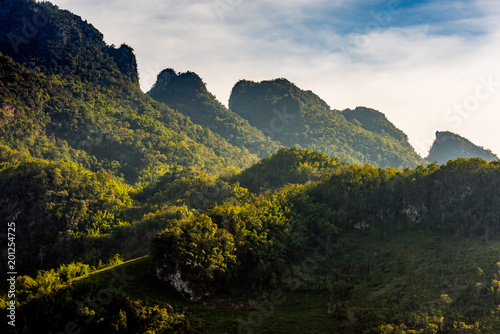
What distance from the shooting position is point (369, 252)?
2916cm

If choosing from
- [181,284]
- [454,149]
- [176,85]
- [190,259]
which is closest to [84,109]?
[176,85]

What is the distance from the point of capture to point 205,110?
10919cm

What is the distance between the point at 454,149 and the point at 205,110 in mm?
76028

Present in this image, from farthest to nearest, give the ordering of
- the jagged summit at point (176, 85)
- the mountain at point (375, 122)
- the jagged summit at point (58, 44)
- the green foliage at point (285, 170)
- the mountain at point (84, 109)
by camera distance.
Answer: the mountain at point (375, 122) < the jagged summit at point (176, 85) < the jagged summit at point (58, 44) < the mountain at point (84, 109) < the green foliage at point (285, 170)

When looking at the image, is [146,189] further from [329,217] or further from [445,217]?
[445,217]

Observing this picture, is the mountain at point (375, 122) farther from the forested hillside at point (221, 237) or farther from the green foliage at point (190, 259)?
the green foliage at point (190, 259)

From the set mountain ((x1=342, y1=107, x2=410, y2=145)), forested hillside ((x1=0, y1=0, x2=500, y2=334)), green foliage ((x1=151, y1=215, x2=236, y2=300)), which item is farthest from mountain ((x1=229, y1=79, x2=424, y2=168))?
green foliage ((x1=151, y1=215, x2=236, y2=300))

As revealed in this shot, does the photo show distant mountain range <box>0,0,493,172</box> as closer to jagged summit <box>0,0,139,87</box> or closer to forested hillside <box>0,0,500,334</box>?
jagged summit <box>0,0,139,87</box>

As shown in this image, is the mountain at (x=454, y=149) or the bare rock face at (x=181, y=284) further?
the mountain at (x=454, y=149)

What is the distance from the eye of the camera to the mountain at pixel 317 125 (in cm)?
10906

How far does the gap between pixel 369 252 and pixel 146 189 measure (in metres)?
36.1

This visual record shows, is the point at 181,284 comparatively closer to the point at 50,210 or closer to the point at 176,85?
the point at 50,210

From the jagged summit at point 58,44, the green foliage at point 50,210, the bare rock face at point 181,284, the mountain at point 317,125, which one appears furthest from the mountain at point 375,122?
the bare rock face at point 181,284

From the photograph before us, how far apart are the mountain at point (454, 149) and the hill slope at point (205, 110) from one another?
169ft
